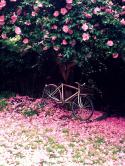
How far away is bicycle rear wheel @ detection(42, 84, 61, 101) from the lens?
9163mm

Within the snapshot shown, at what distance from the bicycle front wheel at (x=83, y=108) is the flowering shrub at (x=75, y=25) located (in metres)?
0.96

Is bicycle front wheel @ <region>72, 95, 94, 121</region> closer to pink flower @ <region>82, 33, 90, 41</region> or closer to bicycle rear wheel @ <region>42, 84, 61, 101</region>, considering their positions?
bicycle rear wheel @ <region>42, 84, 61, 101</region>

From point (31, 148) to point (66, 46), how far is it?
7.36 feet

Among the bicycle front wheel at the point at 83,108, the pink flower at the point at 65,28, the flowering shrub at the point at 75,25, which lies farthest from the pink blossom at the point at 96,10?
the bicycle front wheel at the point at 83,108

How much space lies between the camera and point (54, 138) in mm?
7484

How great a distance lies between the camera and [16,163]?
616 centimetres

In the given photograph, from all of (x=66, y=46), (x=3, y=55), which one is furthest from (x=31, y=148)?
(x=3, y=55)

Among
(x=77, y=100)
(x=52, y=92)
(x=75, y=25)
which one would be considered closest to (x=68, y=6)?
(x=75, y=25)

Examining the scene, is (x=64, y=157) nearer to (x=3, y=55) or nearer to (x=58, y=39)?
(x=58, y=39)

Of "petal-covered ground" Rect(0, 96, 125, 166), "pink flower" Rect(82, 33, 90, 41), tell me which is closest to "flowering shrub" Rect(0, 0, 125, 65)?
"pink flower" Rect(82, 33, 90, 41)

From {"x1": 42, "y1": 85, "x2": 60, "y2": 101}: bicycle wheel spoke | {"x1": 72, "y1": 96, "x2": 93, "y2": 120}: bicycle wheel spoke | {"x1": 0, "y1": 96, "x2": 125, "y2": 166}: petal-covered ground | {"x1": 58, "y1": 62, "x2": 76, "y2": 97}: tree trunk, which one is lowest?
{"x1": 0, "y1": 96, "x2": 125, "y2": 166}: petal-covered ground

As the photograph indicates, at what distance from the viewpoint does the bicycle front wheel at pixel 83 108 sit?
8644mm

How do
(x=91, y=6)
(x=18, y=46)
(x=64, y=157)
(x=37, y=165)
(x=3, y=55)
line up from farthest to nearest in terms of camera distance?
1. (x=3, y=55)
2. (x=18, y=46)
3. (x=91, y=6)
4. (x=64, y=157)
5. (x=37, y=165)

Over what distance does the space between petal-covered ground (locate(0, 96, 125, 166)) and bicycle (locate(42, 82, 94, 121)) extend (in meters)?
0.22
